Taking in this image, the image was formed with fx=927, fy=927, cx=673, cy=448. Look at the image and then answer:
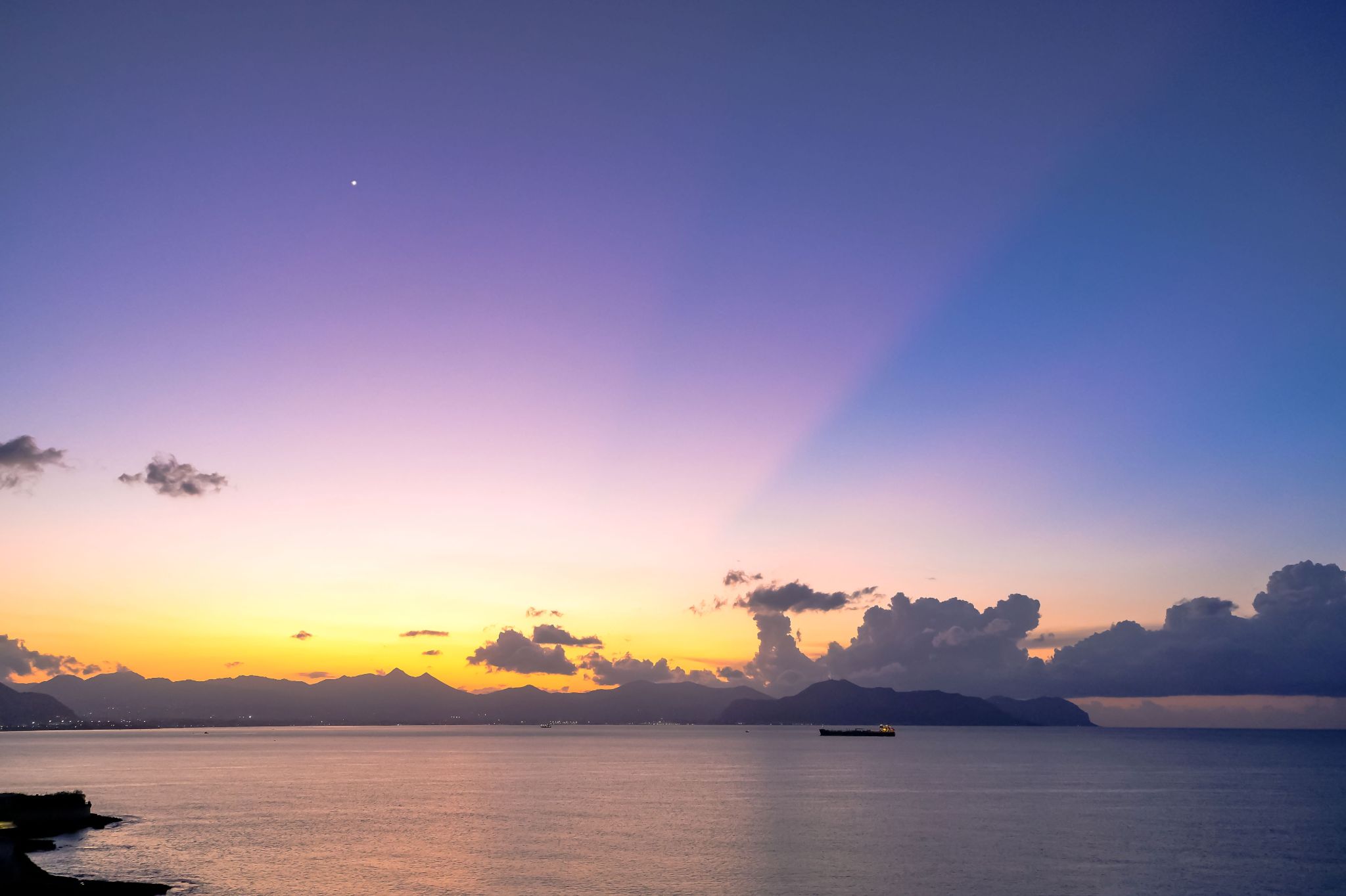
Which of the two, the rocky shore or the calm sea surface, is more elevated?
the rocky shore

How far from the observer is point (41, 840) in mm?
90188

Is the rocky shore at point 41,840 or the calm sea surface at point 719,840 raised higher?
the rocky shore at point 41,840

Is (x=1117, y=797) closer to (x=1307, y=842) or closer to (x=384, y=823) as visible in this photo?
(x=1307, y=842)

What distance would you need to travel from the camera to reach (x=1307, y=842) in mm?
96125

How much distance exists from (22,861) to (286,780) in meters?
128

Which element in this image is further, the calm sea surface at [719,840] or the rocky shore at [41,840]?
the calm sea surface at [719,840]

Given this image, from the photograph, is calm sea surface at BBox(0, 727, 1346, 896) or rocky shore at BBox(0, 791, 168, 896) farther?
calm sea surface at BBox(0, 727, 1346, 896)

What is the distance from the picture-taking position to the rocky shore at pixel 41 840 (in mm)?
62031

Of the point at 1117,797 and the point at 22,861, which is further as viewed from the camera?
the point at 1117,797

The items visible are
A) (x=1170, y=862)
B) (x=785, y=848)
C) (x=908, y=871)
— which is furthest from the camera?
(x=785, y=848)

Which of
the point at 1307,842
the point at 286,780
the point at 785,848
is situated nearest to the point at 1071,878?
the point at 785,848

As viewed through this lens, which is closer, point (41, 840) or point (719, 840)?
point (41, 840)

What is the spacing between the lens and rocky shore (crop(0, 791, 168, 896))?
6203 centimetres

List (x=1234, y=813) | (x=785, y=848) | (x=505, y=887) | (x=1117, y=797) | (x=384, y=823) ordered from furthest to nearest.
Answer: (x=1117, y=797)
(x=1234, y=813)
(x=384, y=823)
(x=785, y=848)
(x=505, y=887)
